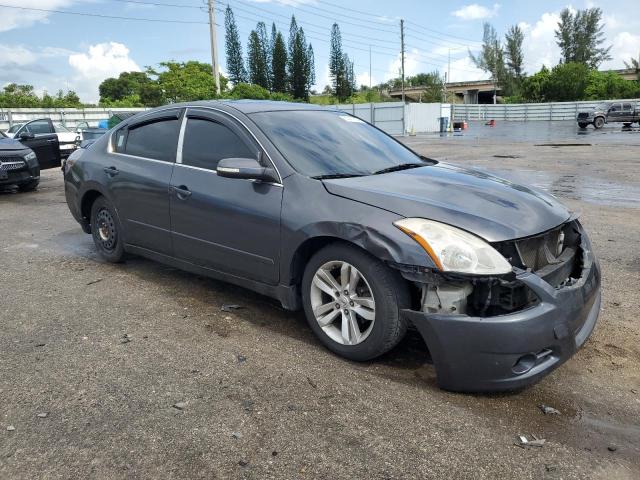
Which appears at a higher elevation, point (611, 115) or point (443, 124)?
point (611, 115)

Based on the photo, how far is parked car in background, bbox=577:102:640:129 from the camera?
123ft

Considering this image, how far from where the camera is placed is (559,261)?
10.4 feet

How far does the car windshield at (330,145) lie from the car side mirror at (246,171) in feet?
0.59

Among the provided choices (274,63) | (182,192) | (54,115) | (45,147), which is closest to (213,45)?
(54,115)

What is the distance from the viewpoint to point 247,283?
12.7 feet

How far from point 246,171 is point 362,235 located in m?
0.98

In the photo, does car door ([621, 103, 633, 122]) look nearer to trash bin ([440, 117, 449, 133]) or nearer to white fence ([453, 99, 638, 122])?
trash bin ([440, 117, 449, 133])

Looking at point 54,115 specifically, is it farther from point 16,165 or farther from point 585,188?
point 585,188

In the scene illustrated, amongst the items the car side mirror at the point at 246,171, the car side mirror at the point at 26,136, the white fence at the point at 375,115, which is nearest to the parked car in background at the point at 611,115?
the white fence at the point at 375,115

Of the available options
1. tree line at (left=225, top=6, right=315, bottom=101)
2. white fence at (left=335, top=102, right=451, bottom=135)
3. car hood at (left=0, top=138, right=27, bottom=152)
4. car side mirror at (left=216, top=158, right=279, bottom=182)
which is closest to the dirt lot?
car side mirror at (left=216, top=158, right=279, bottom=182)

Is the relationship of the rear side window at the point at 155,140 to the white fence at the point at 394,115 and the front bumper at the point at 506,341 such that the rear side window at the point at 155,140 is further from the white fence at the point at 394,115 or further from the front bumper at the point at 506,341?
the white fence at the point at 394,115

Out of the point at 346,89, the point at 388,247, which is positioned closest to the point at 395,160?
the point at 388,247

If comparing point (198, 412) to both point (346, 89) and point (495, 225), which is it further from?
point (346, 89)

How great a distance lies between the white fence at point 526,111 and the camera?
182 ft
